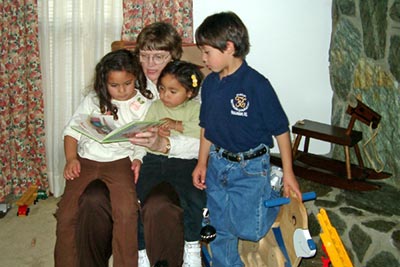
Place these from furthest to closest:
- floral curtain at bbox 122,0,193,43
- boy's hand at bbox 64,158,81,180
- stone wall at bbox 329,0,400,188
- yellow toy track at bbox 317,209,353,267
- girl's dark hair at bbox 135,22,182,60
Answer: floral curtain at bbox 122,0,193,43 → stone wall at bbox 329,0,400,188 → girl's dark hair at bbox 135,22,182,60 → boy's hand at bbox 64,158,81,180 → yellow toy track at bbox 317,209,353,267

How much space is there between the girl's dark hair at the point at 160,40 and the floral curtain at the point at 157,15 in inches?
26.0

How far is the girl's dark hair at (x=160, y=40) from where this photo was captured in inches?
82.0

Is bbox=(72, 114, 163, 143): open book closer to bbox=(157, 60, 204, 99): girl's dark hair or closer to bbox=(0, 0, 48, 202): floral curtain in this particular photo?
bbox=(157, 60, 204, 99): girl's dark hair

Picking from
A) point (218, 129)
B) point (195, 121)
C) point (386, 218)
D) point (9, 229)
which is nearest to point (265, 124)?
point (218, 129)

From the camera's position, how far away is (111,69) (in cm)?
194

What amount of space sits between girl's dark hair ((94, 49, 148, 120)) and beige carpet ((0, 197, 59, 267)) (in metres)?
0.86

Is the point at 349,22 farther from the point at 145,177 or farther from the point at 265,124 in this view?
the point at 145,177

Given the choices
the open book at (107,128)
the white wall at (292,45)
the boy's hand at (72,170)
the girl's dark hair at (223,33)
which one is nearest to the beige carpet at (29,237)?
the boy's hand at (72,170)

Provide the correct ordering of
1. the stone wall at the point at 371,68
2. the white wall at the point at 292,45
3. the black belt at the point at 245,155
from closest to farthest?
the black belt at the point at 245,155 < the stone wall at the point at 371,68 < the white wall at the point at 292,45

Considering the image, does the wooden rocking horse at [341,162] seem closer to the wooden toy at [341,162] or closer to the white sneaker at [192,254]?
the wooden toy at [341,162]

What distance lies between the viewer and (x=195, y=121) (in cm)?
202

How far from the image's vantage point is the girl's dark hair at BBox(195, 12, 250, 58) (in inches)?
67.6

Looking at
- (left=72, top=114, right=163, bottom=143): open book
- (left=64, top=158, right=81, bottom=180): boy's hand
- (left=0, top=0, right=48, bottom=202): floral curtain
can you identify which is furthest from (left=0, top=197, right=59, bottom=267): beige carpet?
(left=72, top=114, right=163, bottom=143): open book

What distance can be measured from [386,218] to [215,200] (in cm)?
85
